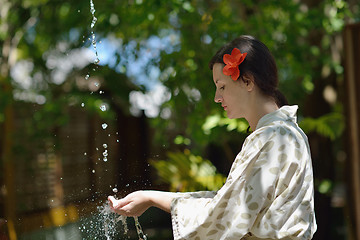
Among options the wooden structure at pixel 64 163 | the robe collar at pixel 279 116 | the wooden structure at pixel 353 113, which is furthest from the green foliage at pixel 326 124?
the robe collar at pixel 279 116

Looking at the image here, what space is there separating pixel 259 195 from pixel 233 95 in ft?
1.13

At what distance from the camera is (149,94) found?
15.0 feet

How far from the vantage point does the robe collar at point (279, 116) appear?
4.87ft

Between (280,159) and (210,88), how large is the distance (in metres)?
2.43

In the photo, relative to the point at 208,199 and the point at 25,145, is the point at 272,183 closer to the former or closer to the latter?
the point at 208,199

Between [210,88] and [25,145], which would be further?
[25,145]

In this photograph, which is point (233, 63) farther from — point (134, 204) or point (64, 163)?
point (64, 163)

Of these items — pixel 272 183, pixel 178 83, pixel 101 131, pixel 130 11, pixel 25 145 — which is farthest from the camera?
pixel 101 131

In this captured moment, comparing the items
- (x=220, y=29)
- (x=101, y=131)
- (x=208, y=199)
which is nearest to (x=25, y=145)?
(x=101, y=131)

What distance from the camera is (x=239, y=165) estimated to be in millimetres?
1412

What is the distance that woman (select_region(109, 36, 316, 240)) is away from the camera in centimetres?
136

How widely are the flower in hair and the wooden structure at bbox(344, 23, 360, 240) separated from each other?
2.43 meters

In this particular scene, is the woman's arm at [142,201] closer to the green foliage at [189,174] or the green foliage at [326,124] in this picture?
the green foliage at [189,174]

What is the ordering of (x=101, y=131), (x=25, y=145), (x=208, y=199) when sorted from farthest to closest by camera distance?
(x=101, y=131) → (x=25, y=145) → (x=208, y=199)
